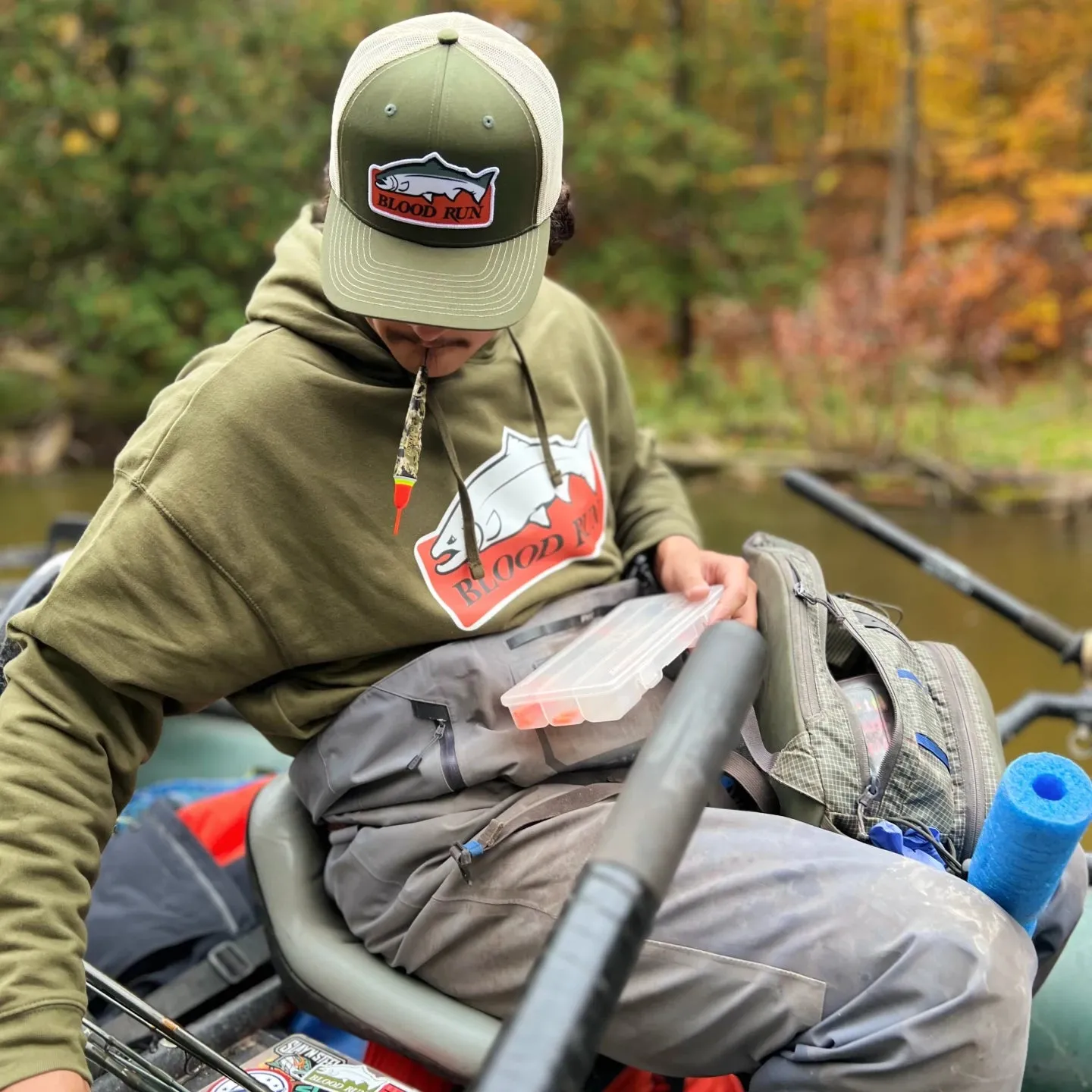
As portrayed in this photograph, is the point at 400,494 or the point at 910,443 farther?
the point at 910,443

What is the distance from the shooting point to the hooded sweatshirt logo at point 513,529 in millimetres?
1345

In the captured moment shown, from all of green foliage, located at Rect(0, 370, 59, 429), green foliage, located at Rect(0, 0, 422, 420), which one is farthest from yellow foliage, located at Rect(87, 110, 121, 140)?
green foliage, located at Rect(0, 370, 59, 429)

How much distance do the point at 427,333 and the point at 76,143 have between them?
36.1 feet

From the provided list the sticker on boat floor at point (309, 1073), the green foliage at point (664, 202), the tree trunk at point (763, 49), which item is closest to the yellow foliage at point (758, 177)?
the green foliage at point (664, 202)

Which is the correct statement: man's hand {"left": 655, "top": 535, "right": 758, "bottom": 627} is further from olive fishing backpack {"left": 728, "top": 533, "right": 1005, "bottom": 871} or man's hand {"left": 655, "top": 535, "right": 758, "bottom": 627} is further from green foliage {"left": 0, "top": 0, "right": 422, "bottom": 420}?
green foliage {"left": 0, "top": 0, "right": 422, "bottom": 420}

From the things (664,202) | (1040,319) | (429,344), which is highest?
(429,344)

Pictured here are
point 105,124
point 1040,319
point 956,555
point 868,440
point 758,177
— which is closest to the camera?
point 956,555

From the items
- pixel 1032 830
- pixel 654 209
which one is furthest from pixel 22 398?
pixel 1032 830

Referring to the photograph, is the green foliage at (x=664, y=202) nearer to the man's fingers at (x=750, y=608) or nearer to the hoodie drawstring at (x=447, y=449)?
the hoodie drawstring at (x=447, y=449)

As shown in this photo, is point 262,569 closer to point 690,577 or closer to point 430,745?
point 430,745

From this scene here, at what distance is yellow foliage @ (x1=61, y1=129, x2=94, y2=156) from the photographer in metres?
10.6

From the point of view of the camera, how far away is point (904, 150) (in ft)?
42.0

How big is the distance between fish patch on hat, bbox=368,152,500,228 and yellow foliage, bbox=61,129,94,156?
1082cm

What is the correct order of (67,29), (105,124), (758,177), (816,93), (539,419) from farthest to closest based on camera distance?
(816,93) → (758,177) → (105,124) → (67,29) → (539,419)
